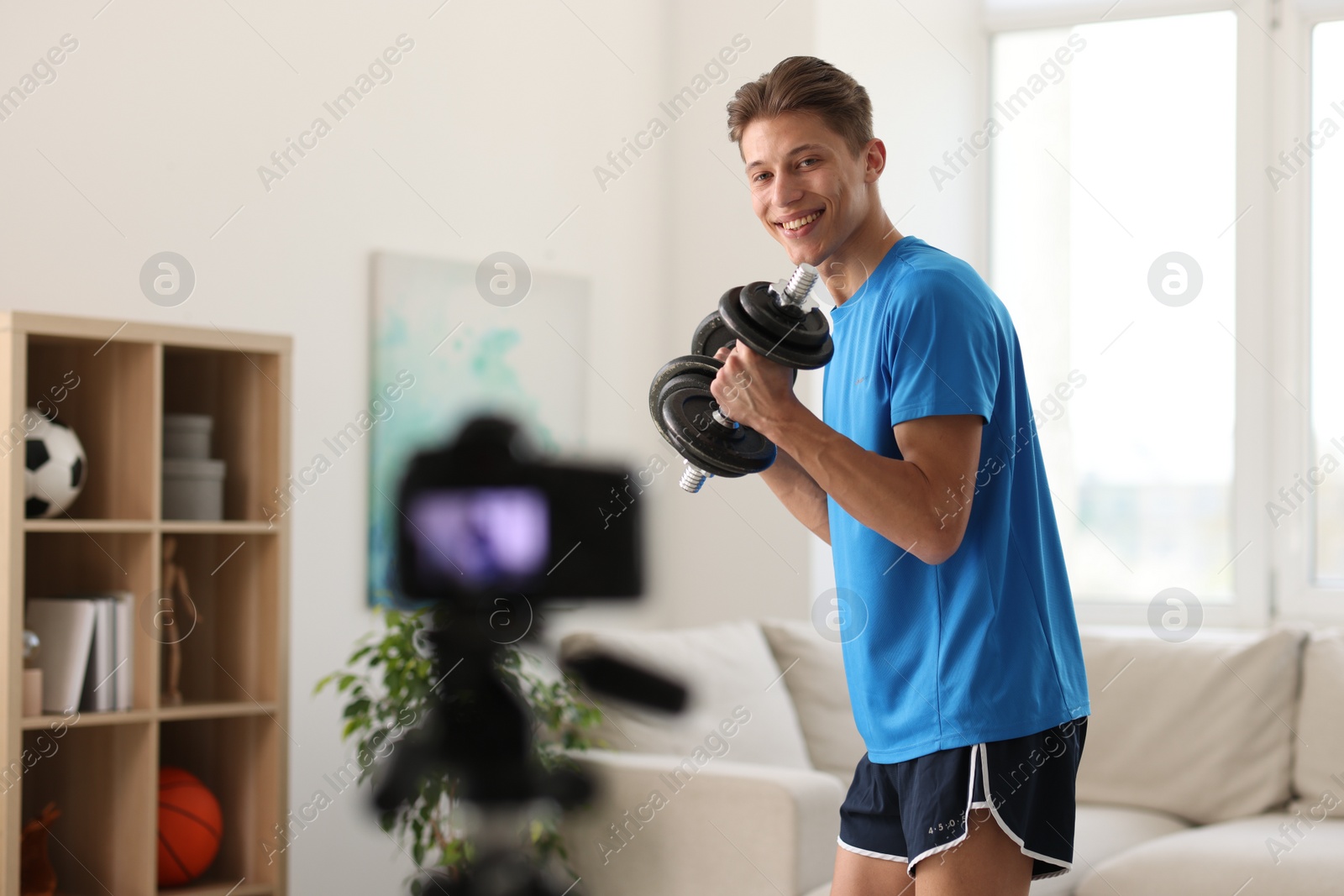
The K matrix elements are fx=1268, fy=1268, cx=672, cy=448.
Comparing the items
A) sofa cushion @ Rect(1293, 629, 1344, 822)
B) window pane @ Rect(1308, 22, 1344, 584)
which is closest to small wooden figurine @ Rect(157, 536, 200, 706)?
sofa cushion @ Rect(1293, 629, 1344, 822)

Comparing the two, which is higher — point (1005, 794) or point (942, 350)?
point (942, 350)

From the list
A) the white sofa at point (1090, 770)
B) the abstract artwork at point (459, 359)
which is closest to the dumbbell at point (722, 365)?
the white sofa at point (1090, 770)

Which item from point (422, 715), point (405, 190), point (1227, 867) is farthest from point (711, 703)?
point (405, 190)

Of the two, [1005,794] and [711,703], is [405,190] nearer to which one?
[711,703]

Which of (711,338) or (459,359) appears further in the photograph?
(459,359)

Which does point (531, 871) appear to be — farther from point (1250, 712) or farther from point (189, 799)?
point (1250, 712)

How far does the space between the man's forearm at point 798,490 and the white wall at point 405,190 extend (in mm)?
1704

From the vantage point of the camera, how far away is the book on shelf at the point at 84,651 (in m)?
2.29

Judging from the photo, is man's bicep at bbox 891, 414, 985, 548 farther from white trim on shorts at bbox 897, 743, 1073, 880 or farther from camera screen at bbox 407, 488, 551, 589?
camera screen at bbox 407, 488, 551, 589

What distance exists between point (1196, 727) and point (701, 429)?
213 centimetres

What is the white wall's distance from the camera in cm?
267

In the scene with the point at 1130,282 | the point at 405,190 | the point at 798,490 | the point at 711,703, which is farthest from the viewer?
the point at 1130,282

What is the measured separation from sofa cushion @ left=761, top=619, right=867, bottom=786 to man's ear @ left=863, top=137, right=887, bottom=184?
1868 mm

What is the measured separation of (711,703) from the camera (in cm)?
289
